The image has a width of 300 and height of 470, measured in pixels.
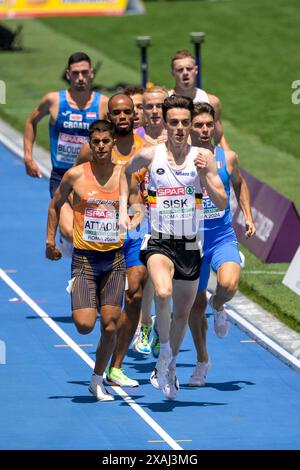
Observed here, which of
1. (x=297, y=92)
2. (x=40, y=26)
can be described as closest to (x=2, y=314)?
(x=297, y=92)

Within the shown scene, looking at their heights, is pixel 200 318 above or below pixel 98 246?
below

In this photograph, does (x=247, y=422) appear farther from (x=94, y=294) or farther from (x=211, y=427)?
(x=94, y=294)

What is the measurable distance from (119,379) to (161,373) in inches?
40.2

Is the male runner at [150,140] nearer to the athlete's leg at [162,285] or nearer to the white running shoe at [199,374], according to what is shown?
the white running shoe at [199,374]

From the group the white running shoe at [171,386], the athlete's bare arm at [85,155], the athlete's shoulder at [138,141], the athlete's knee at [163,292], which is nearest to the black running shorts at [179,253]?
the athlete's knee at [163,292]

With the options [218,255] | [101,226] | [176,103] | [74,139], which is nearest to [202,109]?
[176,103]

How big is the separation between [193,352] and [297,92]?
16772mm

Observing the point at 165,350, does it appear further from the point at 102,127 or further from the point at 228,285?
the point at 102,127

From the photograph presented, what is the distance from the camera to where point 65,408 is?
14219 mm

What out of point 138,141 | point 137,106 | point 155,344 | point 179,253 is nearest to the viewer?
point 179,253

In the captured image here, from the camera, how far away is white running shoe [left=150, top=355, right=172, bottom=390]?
1386cm

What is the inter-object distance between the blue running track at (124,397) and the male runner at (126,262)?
1.09 ft

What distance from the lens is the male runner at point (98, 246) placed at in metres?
14.1

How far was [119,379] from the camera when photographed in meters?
14.8
